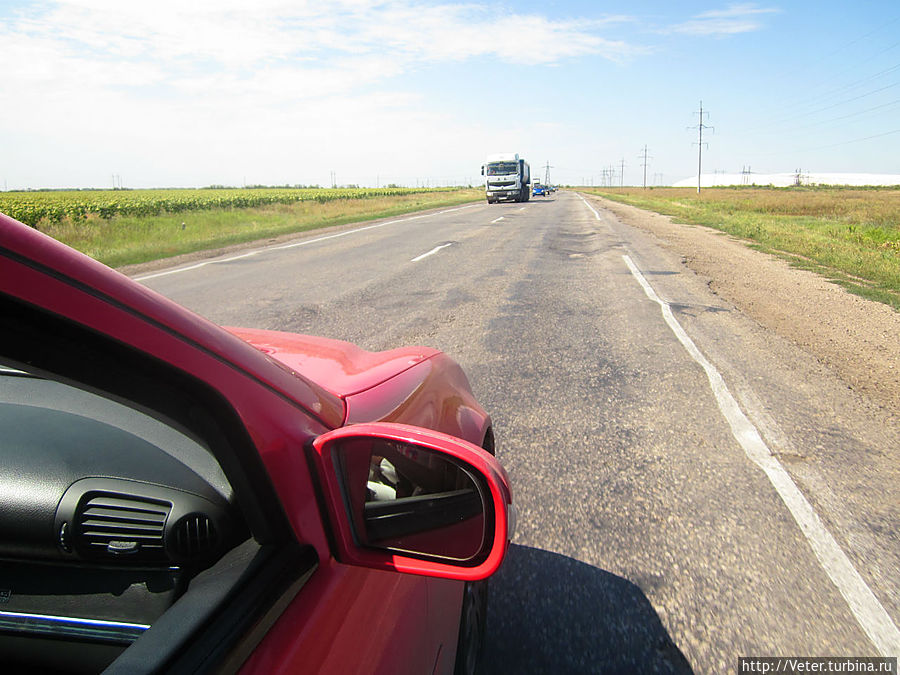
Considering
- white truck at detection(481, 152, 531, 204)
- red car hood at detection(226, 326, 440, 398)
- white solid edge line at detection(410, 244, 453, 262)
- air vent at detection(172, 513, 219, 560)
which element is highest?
white truck at detection(481, 152, 531, 204)

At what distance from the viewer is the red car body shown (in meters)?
0.80

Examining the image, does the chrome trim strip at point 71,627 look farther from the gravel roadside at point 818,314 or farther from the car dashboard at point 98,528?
the gravel roadside at point 818,314

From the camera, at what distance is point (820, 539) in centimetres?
289

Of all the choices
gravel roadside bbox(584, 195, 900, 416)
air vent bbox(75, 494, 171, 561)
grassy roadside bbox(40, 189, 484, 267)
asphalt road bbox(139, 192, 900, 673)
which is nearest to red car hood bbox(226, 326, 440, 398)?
air vent bbox(75, 494, 171, 561)

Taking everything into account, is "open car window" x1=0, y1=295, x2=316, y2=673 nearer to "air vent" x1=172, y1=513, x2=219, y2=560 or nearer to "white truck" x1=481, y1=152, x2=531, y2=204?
"air vent" x1=172, y1=513, x2=219, y2=560

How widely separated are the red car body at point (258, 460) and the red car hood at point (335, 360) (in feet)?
0.87

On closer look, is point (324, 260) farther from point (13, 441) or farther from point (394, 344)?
point (13, 441)

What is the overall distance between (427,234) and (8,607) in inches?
681

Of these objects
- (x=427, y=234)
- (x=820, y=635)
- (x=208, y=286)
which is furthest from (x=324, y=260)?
(x=820, y=635)

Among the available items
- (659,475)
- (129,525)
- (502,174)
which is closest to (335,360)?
(129,525)

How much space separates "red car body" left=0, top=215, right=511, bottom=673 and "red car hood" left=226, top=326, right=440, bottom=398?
0.27 m

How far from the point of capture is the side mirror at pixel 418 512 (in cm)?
112

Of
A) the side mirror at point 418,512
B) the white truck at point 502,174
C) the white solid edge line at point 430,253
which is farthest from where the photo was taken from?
the white truck at point 502,174

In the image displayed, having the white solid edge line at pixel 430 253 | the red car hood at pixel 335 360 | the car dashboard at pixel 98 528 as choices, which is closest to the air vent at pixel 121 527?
the car dashboard at pixel 98 528
